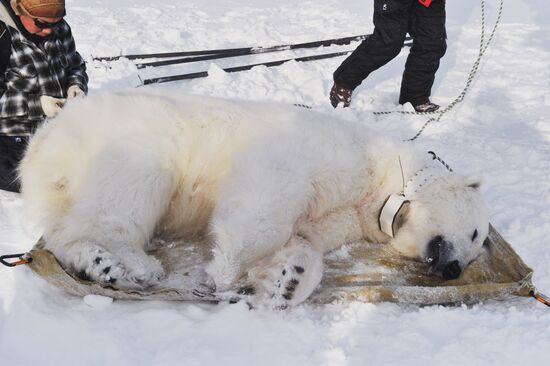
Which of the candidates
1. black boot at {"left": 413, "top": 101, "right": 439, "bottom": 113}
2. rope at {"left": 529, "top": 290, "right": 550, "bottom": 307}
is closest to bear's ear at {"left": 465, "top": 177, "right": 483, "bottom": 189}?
rope at {"left": 529, "top": 290, "right": 550, "bottom": 307}

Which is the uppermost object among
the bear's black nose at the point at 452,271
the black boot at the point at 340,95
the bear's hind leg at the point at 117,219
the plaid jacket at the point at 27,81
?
the plaid jacket at the point at 27,81

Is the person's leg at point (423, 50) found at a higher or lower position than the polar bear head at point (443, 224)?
higher

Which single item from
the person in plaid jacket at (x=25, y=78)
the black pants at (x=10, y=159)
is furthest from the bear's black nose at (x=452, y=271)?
the black pants at (x=10, y=159)

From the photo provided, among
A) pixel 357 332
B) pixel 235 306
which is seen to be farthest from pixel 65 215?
pixel 357 332

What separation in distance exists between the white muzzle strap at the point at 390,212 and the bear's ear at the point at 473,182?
45 centimetres

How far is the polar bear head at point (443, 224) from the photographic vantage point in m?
3.34

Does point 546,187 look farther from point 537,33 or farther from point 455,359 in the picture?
point 537,33

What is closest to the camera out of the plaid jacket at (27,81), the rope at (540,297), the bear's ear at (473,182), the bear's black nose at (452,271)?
the rope at (540,297)

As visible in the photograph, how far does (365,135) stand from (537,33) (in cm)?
829

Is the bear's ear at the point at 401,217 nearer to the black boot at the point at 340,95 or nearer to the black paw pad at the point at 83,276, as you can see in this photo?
the black paw pad at the point at 83,276

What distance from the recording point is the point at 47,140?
128 inches

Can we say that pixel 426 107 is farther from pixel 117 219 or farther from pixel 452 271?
pixel 117 219

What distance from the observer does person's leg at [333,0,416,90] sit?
19.7ft

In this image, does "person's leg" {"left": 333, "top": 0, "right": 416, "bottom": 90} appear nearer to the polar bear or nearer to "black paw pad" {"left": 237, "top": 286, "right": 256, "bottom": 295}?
the polar bear
